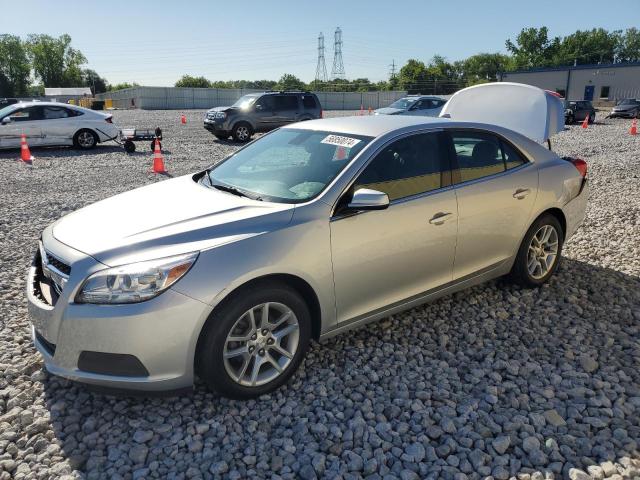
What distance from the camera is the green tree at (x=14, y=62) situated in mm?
116875

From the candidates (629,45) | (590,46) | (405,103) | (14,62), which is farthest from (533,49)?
(14,62)

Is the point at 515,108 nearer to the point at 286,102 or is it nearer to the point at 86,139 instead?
the point at 86,139

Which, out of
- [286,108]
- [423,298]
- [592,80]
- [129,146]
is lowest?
[423,298]

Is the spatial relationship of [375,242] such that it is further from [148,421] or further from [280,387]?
[148,421]

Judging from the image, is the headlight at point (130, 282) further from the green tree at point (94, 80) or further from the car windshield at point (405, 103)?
the green tree at point (94, 80)

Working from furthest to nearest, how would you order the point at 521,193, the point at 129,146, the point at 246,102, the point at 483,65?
the point at 483,65 < the point at 246,102 < the point at 129,146 < the point at 521,193

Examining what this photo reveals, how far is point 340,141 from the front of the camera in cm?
382

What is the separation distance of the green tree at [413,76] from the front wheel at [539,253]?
74444 mm

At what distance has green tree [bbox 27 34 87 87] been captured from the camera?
12062cm

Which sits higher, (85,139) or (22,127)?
(22,127)

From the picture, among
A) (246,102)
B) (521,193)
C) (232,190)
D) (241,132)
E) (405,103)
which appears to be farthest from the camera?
(405,103)

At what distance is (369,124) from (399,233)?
3.34 feet

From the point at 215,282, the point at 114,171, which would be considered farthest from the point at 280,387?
the point at 114,171

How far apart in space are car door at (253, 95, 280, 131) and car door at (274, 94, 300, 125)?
0.17m
